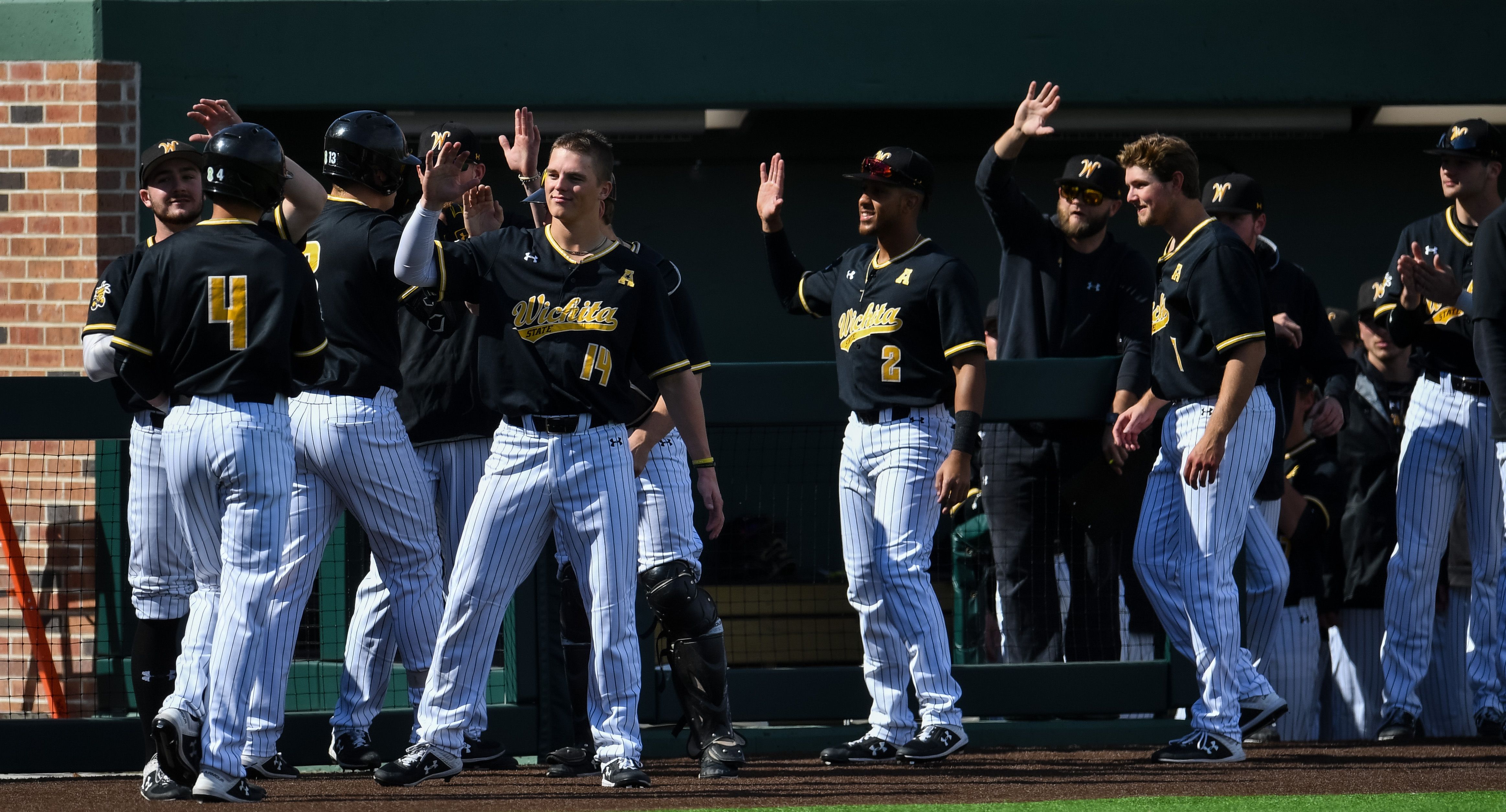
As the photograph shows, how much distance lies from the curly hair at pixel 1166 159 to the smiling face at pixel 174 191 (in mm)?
2679

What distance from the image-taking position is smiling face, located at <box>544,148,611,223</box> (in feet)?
13.6

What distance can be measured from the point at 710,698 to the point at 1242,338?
1787mm

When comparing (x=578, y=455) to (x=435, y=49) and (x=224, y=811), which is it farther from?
(x=435, y=49)

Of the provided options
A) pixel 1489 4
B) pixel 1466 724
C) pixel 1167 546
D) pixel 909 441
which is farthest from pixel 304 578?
pixel 1489 4

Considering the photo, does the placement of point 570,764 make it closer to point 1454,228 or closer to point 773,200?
point 773,200

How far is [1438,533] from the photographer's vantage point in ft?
17.3

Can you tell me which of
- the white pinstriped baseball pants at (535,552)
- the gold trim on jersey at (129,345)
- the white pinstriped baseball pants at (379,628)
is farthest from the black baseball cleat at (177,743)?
the gold trim on jersey at (129,345)

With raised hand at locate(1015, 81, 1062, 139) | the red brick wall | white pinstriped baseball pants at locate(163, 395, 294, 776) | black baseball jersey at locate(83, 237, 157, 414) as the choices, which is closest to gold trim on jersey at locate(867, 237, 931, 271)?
raised hand at locate(1015, 81, 1062, 139)

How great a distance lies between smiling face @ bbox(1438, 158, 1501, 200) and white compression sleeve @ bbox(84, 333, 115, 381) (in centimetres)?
414

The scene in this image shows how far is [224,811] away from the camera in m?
3.93

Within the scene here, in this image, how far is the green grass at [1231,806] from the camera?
3.82 metres

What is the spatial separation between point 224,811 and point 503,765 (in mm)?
1062

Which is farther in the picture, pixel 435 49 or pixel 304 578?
pixel 435 49

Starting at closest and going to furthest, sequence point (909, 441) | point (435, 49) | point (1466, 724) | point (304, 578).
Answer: point (304, 578) < point (909, 441) < point (1466, 724) < point (435, 49)
